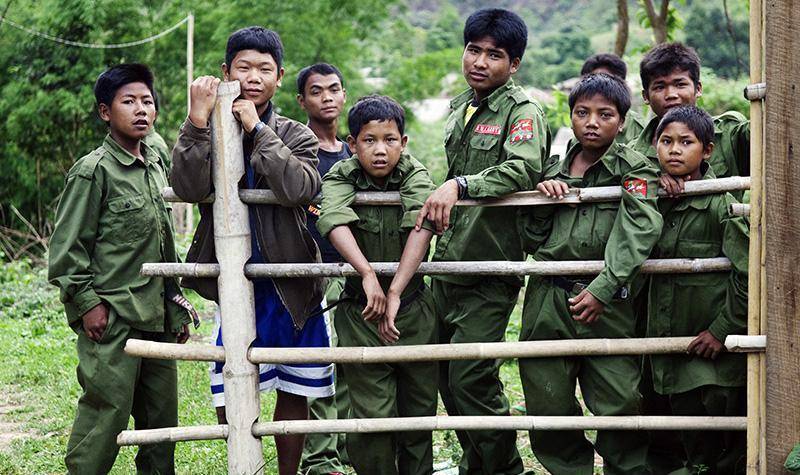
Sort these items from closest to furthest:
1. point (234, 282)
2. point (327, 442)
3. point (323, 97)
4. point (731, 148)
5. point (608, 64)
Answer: point (234, 282), point (731, 148), point (327, 442), point (323, 97), point (608, 64)

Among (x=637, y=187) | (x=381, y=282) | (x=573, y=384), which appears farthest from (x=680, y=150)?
(x=381, y=282)

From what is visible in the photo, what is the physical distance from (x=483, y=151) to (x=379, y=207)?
0.55 meters

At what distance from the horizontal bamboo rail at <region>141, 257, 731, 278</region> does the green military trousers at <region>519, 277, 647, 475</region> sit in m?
0.20

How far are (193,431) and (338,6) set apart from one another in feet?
49.5

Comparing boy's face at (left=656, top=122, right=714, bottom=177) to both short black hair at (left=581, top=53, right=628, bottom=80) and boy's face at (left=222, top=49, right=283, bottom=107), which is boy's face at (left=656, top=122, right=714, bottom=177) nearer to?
boy's face at (left=222, top=49, right=283, bottom=107)

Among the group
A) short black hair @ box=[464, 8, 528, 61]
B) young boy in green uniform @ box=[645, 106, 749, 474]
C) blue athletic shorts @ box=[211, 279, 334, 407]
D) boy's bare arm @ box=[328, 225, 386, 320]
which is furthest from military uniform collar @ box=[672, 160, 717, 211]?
blue athletic shorts @ box=[211, 279, 334, 407]

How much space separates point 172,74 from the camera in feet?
56.2

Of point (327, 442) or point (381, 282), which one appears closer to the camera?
point (381, 282)

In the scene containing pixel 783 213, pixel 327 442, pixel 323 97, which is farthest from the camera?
pixel 323 97

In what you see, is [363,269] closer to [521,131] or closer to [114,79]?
[521,131]

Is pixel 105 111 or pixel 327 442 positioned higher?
pixel 105 111

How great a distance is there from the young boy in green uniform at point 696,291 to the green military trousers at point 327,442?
153 centimetres

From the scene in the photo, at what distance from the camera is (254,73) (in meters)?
3.97

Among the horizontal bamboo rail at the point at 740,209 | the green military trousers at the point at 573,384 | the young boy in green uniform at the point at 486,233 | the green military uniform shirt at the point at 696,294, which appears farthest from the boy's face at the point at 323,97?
the horizontal bamboo rail at the point at 740,209
